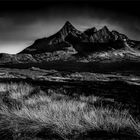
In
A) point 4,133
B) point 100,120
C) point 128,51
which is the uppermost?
point 128,51

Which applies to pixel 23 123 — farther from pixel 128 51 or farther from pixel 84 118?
pixel 128 51

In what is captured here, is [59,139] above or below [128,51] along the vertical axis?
below

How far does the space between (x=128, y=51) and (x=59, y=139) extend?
189618 mm

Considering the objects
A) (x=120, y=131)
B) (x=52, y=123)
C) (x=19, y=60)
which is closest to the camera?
(x=120, y=131)

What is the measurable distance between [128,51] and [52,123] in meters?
189

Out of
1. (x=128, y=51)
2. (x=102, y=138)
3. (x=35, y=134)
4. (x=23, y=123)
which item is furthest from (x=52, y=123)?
(x=128, y=51)

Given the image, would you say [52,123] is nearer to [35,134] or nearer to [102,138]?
[35,134]

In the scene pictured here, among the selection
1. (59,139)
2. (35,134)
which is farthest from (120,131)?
(35,134)

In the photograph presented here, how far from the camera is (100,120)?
342 centimetres

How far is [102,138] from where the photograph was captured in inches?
118

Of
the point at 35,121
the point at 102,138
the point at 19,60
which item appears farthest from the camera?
the point at 19,60

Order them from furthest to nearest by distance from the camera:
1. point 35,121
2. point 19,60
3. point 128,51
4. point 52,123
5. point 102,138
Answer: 1. point 19,60
2. point 128,51
3. point 35,121
4. point 52,123
5. point 102,138

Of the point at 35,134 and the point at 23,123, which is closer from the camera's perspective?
the point at 35,134

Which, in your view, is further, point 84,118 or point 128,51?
point 128,51
